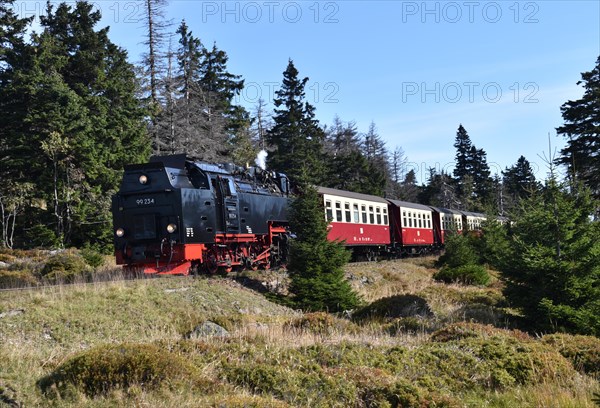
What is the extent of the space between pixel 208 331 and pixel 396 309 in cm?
666

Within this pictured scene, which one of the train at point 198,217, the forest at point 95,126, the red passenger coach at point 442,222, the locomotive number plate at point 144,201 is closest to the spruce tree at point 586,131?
the forest at point 95,126

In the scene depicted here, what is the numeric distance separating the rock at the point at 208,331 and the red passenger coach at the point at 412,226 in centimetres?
2357

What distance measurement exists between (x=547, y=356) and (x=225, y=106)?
160ft

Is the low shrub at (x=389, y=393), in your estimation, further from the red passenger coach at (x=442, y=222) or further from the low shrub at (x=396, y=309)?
the red passenger coach at (x=442, y=222)

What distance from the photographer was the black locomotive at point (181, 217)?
15.6m

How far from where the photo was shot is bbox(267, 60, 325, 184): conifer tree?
51219 millimetres

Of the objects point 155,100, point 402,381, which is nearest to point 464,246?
point 402,381

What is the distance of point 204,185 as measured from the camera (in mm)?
17047

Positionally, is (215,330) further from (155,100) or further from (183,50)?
(183,50)

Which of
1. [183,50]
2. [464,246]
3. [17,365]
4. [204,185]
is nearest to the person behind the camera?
[17,365]

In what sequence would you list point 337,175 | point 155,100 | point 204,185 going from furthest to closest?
point 337,175 < point 155,100 < point 204,185

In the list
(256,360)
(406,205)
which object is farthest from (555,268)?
(406,205)

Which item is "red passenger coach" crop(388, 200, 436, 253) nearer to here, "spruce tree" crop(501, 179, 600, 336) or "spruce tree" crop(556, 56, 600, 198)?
"spruce tree" crop(556, 56, 600, 198)

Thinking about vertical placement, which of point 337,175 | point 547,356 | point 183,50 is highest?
point 183,50
